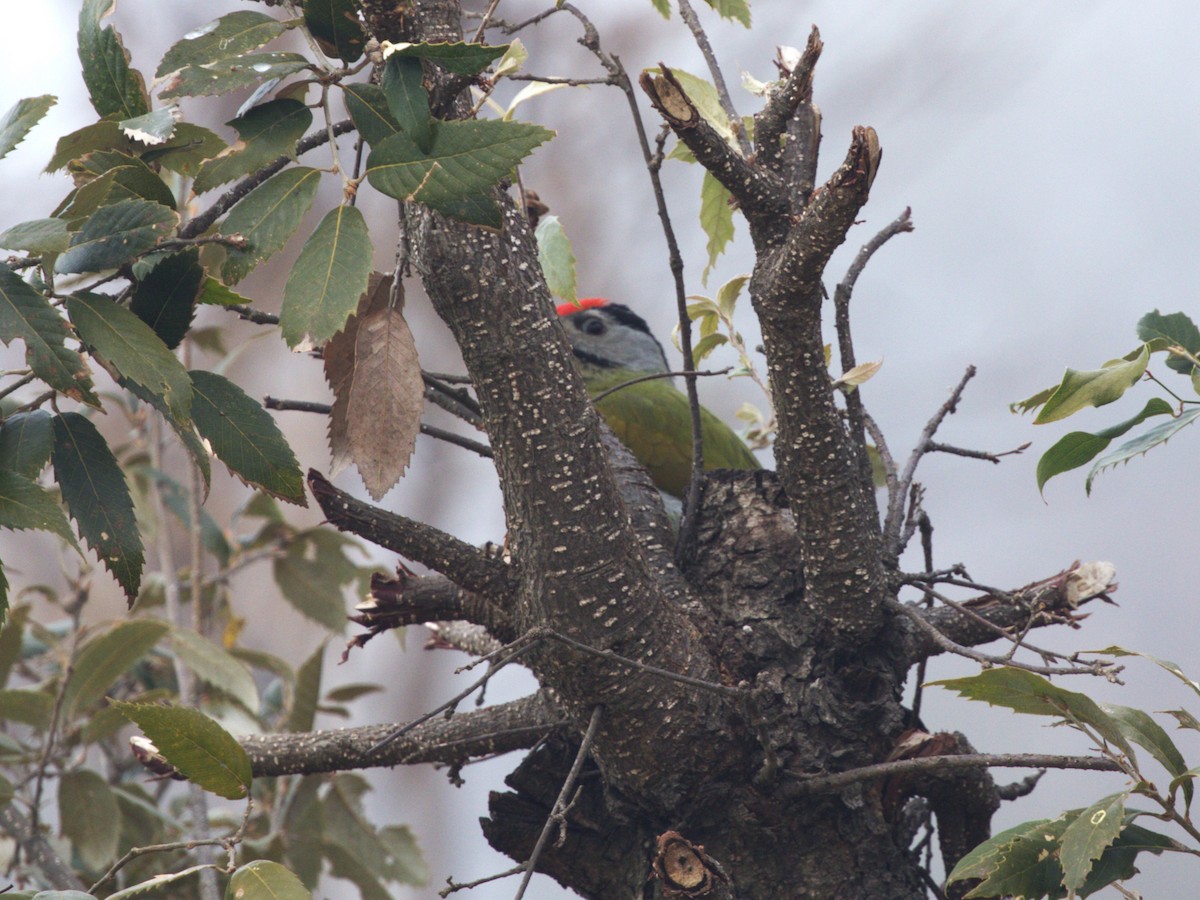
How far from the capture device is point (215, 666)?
1888 mm

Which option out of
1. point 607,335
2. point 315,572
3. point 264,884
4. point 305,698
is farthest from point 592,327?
point 264,884

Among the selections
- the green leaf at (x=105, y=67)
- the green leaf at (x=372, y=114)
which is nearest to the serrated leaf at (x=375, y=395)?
the green leaf at (x=372, y=114)

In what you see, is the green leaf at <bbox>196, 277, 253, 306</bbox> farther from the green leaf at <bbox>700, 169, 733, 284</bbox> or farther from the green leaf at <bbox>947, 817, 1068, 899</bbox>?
the green leaf at <bbox>947, 817, 1068, 899</bbox>

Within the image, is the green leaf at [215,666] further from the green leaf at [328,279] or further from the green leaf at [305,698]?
the green leaf at [328,279]

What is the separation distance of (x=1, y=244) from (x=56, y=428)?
0.58ft

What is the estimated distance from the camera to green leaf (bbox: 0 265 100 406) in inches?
28.6

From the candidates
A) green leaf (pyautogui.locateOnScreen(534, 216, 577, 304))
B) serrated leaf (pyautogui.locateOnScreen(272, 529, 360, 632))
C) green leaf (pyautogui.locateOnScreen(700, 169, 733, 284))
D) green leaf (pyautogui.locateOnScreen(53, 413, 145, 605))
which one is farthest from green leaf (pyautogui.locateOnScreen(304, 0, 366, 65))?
serrated leaf (pyautogui.locateOnScreen(272, 529, 360, 632))

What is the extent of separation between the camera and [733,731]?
43.6 inches

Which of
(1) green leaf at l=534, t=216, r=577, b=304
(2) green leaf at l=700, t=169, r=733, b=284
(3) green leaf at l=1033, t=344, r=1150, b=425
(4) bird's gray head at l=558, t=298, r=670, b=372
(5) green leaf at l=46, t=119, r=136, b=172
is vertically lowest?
(3) green leaf at l=1033, t=344, r=1150, b=425

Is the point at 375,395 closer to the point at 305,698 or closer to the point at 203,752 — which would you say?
the point at 203,752

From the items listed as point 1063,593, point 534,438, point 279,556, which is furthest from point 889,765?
point 279,556

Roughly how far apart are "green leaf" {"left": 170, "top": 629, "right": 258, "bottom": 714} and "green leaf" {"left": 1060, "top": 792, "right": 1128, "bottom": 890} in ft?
4.76

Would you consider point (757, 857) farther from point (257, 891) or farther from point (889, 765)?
point (257, 891)

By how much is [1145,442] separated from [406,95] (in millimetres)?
689
